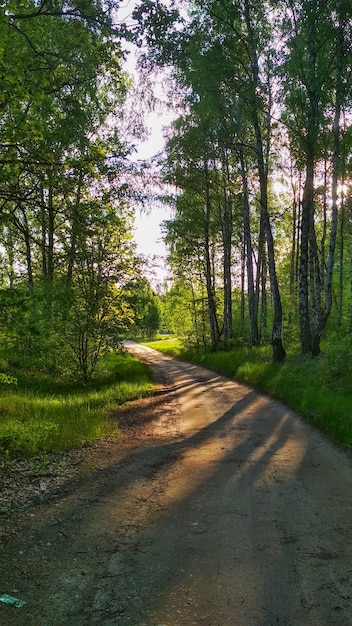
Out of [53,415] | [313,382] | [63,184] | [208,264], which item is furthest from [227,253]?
[63,184]

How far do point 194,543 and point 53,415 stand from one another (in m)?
6.20

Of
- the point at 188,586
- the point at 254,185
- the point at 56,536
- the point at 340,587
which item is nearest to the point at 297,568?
the point at 340,587

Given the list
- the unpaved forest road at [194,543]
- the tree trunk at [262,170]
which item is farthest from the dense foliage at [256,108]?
the unpaved forest road at [194,543]

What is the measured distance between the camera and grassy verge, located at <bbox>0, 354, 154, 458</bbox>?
737cm

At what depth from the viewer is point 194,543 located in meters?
4.06

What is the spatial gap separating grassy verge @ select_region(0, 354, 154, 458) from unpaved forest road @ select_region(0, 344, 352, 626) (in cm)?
112

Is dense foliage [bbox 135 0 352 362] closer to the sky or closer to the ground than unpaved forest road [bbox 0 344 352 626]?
closer to the sky

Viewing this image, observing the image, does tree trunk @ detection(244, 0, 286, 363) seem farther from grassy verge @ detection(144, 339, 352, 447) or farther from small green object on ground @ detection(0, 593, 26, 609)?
small green object on ground @ detection(0, 593, 26, 609)

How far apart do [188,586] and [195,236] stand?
24.0 meters

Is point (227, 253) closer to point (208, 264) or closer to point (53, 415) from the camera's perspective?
point (208, 264)

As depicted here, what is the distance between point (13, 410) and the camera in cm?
979

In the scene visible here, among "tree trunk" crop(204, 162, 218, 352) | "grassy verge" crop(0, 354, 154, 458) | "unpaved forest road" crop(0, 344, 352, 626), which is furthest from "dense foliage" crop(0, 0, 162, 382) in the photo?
"tree trunk" crop(204, 162, 218, 352)

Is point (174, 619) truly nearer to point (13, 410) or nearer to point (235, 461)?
point (235, 461)

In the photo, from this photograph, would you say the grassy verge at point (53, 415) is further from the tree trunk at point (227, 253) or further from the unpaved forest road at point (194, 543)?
the tree trunk at point (227, 253)
